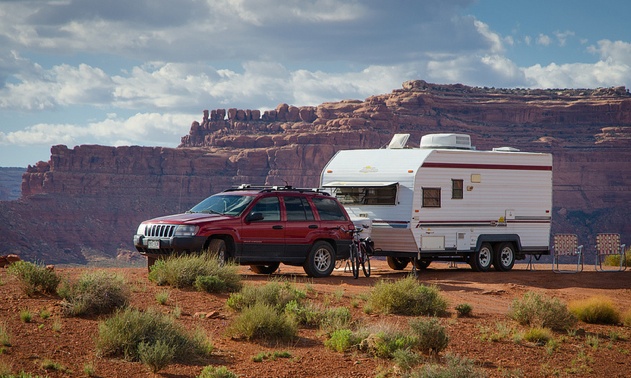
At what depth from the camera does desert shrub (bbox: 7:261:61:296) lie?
11.6 m

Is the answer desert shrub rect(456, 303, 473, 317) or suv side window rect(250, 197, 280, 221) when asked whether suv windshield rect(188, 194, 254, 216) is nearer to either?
suv side window rect(250, 197, 280, 221)

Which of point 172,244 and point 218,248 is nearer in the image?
point 172,244

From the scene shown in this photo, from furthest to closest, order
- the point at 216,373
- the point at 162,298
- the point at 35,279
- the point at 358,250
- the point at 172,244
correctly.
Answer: the point at 358,250 < the point at 172,244 < the point at 162,298 < the point at 35,279 < the point at 216,373

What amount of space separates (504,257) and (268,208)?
24.3ft

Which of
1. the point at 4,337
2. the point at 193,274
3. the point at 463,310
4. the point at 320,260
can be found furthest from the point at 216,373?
the point at 320,260

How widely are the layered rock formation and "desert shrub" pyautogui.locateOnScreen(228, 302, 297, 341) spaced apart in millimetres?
78725

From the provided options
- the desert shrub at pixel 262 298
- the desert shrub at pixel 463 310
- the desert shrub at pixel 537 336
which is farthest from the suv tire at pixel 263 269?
the desert shrub at pixel 537 336

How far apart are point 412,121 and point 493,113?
11146 millimetres

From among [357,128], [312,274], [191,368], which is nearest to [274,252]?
[312,274]

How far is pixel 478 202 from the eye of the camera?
20312mm

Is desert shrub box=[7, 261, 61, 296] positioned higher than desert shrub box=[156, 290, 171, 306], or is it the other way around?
desert shrub box=[7, 261, 61, 296]

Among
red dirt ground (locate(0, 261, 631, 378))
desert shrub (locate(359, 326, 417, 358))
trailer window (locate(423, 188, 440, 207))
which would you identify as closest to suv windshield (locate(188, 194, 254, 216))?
red dirt ground (locate(0, 261, 631, 378))

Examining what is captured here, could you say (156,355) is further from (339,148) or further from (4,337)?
(339,148)

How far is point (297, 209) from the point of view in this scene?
1703 cm
